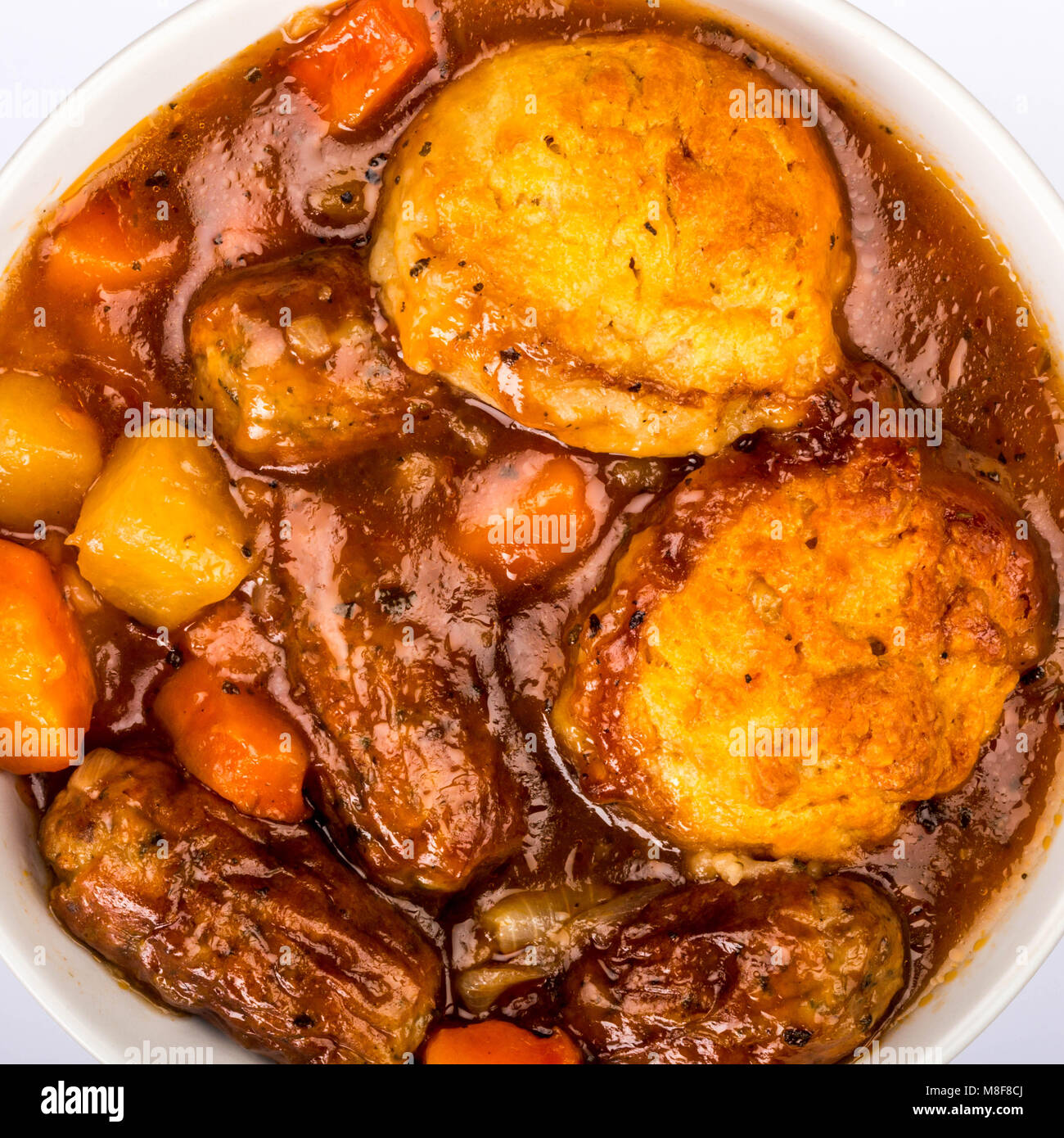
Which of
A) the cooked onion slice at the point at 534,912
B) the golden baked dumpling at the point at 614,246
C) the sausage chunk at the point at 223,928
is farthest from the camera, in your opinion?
Answer: the cooked onion slice at the point at 534,912

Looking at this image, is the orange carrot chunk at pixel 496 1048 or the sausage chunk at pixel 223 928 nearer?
the sausage chunk at pixel 223 928

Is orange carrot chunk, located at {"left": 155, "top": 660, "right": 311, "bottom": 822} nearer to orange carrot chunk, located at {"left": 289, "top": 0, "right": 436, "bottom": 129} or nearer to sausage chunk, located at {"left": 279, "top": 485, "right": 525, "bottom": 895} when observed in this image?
sausage chunk, located at {"left": 279, "top": 485, "right": 525, "bottom": 895}

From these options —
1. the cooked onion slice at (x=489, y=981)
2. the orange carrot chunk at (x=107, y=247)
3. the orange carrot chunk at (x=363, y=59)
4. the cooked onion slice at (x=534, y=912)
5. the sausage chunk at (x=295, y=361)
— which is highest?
the orange carrot chunk at (x=363, y=59)

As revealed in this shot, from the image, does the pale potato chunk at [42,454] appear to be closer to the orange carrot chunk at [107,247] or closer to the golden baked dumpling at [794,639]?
Result: the orange carrot chunk at [107,247]

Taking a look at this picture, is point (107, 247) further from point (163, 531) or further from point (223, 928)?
point (223, 928)

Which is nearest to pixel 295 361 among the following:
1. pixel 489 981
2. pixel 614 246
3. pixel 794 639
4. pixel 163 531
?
pixel 163 531

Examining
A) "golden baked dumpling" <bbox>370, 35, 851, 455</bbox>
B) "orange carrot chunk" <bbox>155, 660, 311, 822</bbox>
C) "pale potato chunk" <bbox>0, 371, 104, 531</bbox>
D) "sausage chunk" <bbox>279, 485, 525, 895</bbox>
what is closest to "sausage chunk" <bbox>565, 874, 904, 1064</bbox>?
"sausage chunk" <bbox>279, 485, 525, 895</bbox>

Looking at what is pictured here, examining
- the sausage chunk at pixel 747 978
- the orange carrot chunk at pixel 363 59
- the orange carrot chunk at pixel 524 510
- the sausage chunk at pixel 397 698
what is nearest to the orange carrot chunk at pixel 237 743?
the sausage chunk at pixel 397 698
